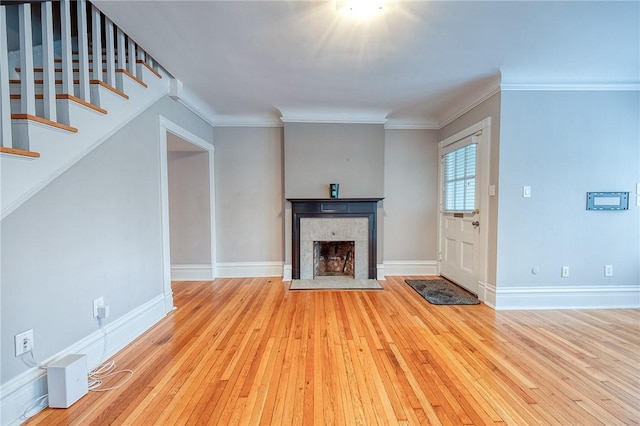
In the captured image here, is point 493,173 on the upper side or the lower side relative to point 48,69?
lower

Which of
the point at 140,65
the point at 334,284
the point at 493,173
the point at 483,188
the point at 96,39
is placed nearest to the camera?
the point at 96,39

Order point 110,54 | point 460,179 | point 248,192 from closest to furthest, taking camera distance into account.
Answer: point 110,54 < point 460,179 < point 248,192

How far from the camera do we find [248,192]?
3.95 meters

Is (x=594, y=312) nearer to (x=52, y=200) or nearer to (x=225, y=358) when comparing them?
(x=225, y=358)

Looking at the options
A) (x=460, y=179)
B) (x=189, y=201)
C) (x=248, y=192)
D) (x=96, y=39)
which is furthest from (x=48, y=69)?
(x=460, y=179)

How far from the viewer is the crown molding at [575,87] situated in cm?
265

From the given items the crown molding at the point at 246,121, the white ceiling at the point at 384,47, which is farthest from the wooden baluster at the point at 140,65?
the crown molding at the point at 246,121

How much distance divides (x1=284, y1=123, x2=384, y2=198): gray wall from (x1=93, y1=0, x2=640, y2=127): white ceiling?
548 mm

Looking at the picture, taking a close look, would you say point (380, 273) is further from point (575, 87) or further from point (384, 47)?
point (575, 87)

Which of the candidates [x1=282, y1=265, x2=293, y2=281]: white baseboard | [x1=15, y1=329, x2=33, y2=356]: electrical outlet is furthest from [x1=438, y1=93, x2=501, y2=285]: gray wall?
[x1=15, y1=329, x2=33, y2=356]: electrical outlet

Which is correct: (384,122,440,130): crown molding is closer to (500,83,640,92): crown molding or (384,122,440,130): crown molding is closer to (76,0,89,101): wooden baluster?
(500,83,640,92): crown molding

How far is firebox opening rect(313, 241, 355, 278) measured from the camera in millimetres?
3992

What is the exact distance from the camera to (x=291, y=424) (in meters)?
1.29

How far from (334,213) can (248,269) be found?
1627 millimetres
